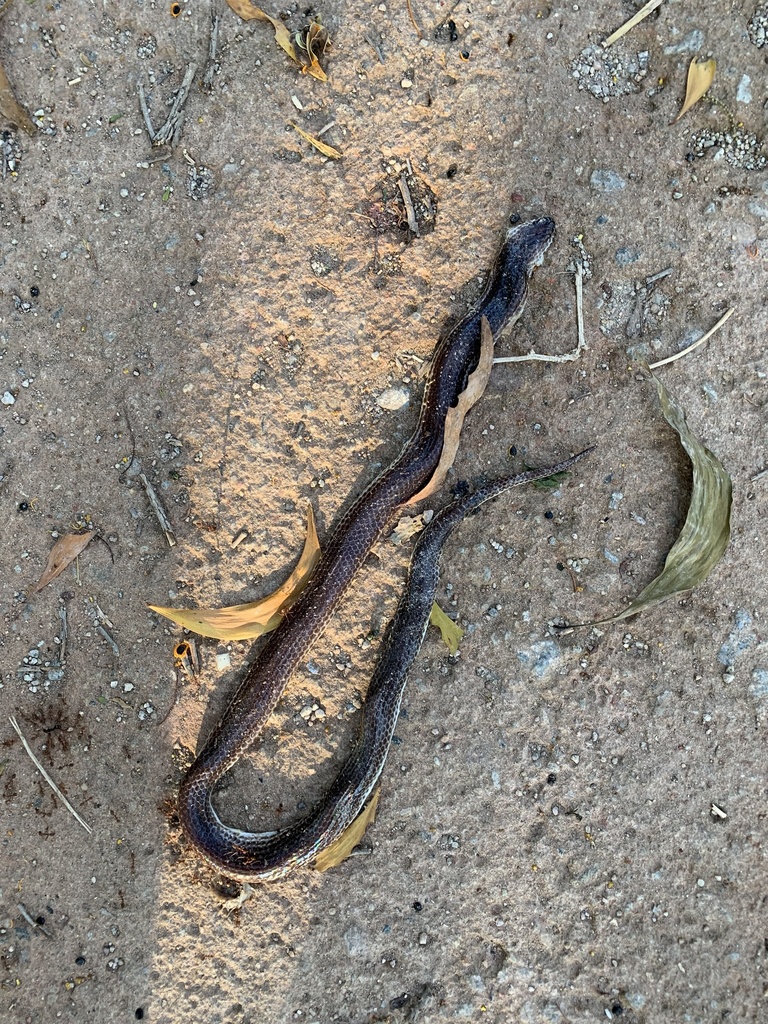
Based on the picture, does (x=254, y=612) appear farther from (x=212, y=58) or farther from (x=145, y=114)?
(x=212, y=58)

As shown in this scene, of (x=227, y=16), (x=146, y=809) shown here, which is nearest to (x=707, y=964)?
(x=146, y=809)

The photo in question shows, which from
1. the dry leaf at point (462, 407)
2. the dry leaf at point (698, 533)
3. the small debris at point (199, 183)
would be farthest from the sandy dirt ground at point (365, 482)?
the dry leaf at point (462, 407)

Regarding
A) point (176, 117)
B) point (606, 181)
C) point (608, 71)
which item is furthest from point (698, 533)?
point (176, 117)

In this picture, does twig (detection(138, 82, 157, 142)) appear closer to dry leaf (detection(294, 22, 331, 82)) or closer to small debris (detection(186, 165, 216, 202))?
small debris (detection(186, 165, 216, 202))

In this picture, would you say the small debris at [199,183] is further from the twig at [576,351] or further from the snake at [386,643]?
the twig at [576,351]

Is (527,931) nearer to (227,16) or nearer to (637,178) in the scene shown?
(637,178)
